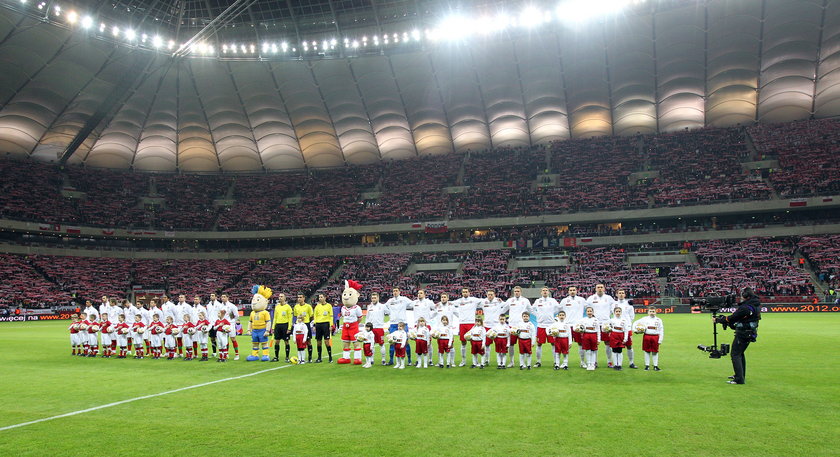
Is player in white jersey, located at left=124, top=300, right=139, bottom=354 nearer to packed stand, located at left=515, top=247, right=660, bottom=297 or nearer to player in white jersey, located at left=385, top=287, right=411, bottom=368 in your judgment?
player in white jersey, located at left=385, top=287, right=411, bottom=368

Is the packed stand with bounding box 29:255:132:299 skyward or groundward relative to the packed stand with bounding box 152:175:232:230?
groundward

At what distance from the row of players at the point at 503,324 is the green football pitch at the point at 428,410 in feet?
2.34

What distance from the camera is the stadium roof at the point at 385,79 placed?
45562 mm

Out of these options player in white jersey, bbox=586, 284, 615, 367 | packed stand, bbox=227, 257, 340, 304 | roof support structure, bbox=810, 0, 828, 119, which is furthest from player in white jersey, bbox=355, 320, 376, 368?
roof support structure, bbox=810, 0, 828, 119

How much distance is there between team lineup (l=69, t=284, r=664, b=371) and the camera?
14727mm

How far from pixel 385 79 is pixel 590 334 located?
1771 inches

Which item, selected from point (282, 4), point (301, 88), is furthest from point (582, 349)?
point (301, 88)

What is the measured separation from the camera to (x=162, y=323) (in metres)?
19.2

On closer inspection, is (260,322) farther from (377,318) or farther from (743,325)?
(743,325)

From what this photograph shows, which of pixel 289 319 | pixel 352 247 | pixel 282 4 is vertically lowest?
pixel 289 319

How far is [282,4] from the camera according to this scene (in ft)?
160

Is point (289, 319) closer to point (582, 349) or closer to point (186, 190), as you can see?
point (582, 349)

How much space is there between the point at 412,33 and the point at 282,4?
39.8ft

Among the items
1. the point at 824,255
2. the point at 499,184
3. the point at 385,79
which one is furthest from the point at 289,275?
the point at 824,255
